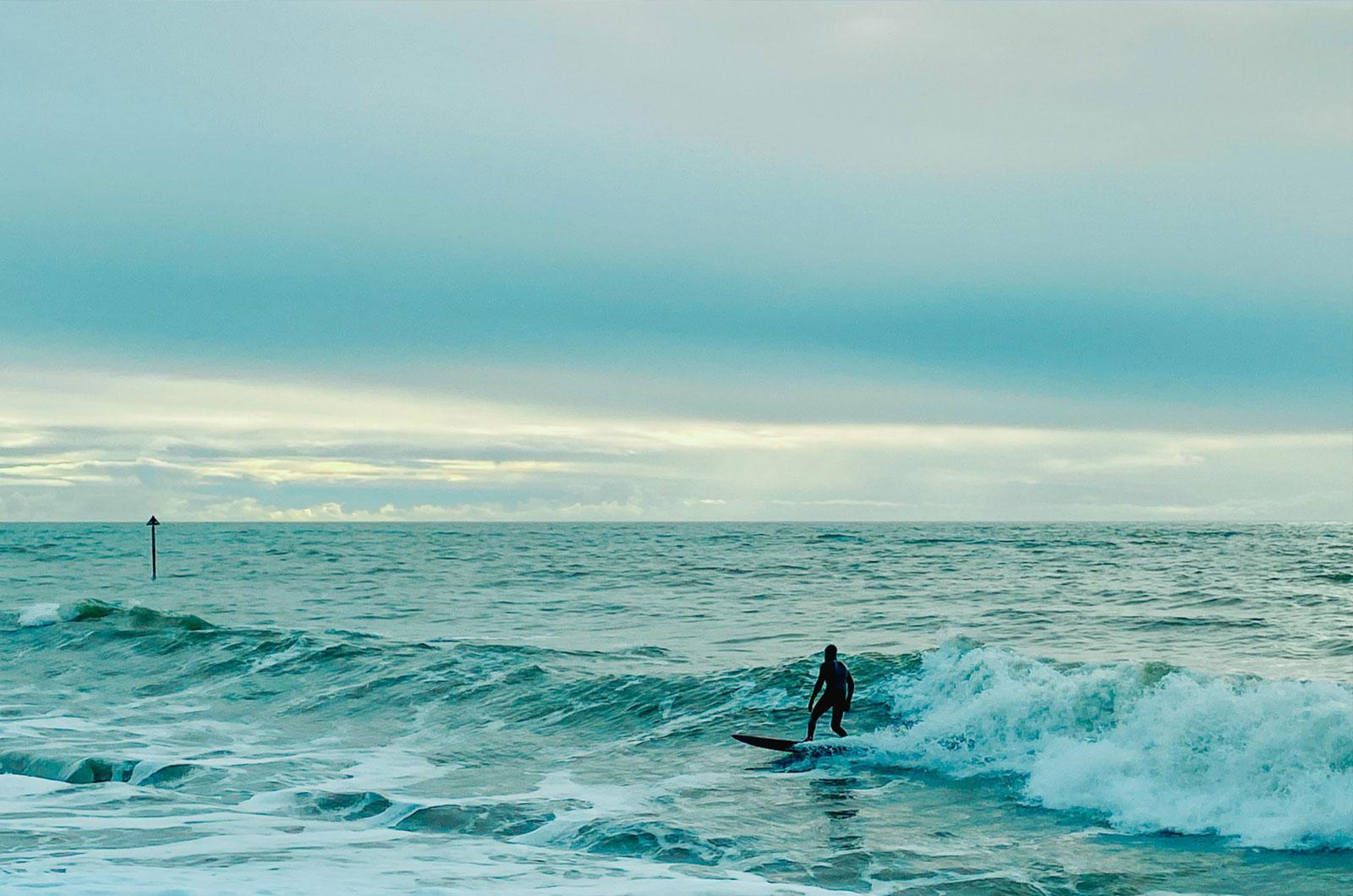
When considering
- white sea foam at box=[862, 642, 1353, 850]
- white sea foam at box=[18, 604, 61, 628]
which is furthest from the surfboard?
white sea foam at box=[18, 604, 61, 628]

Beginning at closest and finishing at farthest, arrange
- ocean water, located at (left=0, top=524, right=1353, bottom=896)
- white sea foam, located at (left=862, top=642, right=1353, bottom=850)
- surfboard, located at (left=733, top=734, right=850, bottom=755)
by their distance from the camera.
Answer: ocean water, located at (left=0, top=524, right=1353, bottom=896)
white sea foam, located at (left=862, top=642, right=1353, bottom=850)
surfboard, located at (left=733, top=734, right=850, bottom=755)

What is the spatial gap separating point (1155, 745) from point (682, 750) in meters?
7.80

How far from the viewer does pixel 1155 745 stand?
18000mm

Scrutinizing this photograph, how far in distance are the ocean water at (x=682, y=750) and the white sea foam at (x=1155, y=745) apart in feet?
0.19

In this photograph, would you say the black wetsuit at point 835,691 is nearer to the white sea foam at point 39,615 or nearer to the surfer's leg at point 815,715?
the surfer's leg at point 815,715

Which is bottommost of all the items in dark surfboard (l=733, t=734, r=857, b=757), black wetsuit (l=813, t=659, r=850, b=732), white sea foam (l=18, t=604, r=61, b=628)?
dark surfboard (l=733, t=734, r=857, b=757)

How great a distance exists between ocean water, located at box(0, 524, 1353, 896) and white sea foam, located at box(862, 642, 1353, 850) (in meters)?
0.06

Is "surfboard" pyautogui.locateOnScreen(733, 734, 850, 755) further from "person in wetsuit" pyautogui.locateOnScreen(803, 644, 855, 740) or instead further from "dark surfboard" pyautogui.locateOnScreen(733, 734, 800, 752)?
"person in wetsuit" pyautogui.locateOnScreen(803, 644, 855, 740)

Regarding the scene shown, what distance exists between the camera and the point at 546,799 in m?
16.8

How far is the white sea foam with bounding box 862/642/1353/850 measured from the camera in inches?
612

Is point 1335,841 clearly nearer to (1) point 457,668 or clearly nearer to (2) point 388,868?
(2) point 388,868

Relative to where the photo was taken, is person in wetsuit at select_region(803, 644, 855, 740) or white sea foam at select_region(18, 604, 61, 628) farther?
white sea foam at select_region(18, 604, 61, 628)

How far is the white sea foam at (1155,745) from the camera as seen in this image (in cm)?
→ 1555

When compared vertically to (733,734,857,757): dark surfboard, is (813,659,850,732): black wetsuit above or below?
above
